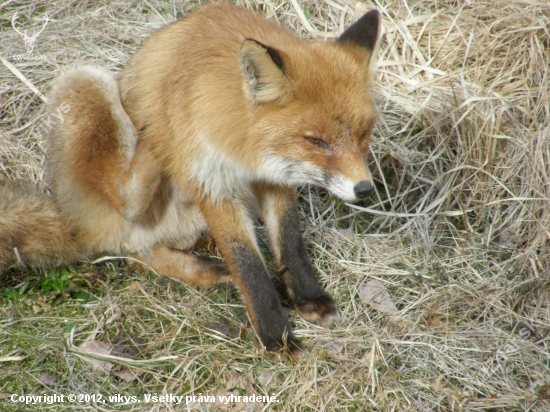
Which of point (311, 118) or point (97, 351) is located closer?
point (311, 118)

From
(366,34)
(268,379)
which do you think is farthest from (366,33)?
(268,379)

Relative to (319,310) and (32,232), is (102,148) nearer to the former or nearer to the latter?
(32,232)

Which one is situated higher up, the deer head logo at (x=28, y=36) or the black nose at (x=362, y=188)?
the black nose at (x=362, y=188)

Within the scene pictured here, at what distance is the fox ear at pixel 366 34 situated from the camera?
3.09m

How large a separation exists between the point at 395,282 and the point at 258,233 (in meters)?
1.10

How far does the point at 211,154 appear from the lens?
300 cm

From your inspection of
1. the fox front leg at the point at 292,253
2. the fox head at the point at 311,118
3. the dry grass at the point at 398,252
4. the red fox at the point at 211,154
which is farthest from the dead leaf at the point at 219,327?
the fox head at the point at 311,118

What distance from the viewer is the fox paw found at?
3318 millimetres

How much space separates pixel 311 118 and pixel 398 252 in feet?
4.94

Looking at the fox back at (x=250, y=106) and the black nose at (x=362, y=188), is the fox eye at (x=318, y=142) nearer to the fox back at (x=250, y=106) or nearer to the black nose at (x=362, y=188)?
the fox back at (x=250, y=106)

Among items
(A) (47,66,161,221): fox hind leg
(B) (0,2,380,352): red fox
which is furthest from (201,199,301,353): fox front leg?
(A) (47,66,161,221): fox hind leg

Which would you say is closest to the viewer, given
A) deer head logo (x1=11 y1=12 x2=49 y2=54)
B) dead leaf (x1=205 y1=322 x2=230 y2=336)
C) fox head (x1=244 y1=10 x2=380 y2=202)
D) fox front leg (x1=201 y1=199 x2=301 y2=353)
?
fox head (x1=244 y1=10 x2=380 y2=202)

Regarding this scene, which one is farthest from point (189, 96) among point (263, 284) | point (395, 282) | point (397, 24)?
point (397, 24)

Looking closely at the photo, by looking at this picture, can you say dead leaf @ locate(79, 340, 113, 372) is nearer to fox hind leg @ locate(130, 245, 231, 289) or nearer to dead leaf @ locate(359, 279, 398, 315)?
fox hind leg @ locate(130, 245, 231, 289)
